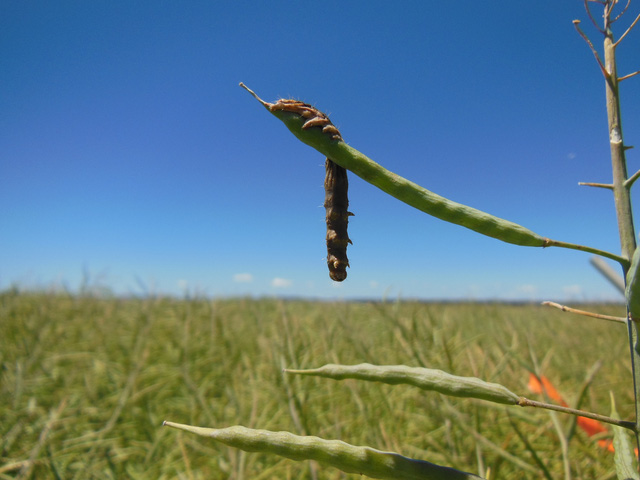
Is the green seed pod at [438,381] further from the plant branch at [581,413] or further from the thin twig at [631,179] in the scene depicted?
the thin twig at [631,179]

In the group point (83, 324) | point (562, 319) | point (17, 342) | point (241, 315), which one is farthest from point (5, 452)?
point (562, 319)

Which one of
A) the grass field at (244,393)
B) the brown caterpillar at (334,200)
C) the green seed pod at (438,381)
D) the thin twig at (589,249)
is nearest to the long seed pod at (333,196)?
the brown caterpillar at (334,200)

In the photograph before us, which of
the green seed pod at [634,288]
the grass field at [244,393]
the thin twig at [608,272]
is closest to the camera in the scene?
the green seed pod at [634,288]

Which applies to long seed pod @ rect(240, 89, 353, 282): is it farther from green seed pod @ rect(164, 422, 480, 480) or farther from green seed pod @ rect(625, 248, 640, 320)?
green seed pod @ rect(625, 248, 640, 320)

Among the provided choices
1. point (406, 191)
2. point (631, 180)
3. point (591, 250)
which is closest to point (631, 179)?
point (631, 180)

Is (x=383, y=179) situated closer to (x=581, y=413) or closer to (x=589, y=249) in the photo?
(x=589, y=249)

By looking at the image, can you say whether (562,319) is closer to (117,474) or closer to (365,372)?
(117,474)
